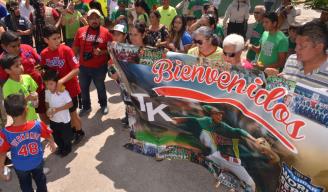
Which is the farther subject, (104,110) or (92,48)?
(104,110)

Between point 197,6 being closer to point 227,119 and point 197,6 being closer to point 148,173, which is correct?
point 148,173

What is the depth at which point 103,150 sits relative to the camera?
213 inches

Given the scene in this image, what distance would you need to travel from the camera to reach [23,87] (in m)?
4.47

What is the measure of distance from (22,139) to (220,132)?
2.21m

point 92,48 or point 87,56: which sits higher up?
point 92,48

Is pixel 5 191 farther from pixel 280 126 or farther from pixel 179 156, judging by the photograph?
pixel 280 126

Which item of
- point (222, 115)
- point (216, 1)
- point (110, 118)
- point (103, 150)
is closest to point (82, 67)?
point (110, 118)

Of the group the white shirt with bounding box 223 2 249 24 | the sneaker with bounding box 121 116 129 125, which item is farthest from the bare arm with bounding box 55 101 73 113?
the white shirt with bounding box 223 2 249 24

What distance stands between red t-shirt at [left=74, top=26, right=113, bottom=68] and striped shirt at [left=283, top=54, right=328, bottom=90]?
3.09m

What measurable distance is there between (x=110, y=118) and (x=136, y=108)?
186 centimetres

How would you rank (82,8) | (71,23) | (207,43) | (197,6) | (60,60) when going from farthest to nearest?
(197,6)
(82,8)
(71,23)
(60,60)
(207,43)

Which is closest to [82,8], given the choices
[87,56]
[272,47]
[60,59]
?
[87,56]

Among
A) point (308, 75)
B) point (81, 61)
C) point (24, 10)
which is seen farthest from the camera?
point (24, 10)

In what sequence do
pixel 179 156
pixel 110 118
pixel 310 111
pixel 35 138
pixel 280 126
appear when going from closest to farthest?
pixel 310 111 → pixel 280 126 → pixel 35 138 → pixel 179 156 → pixel 110 118
